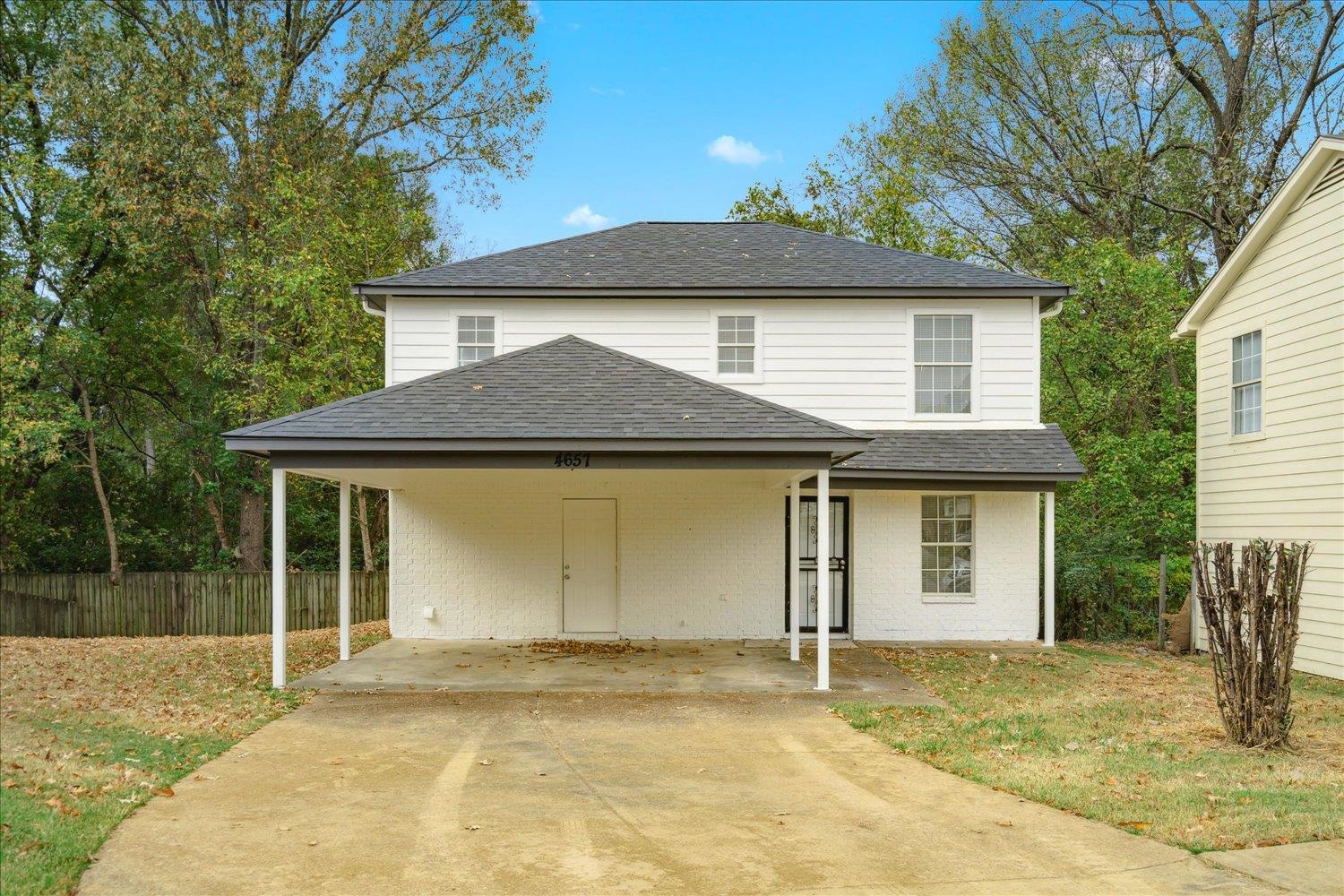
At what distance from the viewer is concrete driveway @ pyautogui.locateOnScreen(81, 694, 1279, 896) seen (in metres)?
5.67

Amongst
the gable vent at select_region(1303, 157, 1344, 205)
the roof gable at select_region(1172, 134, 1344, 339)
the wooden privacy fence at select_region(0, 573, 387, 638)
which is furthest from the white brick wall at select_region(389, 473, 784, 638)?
the gable vent at select_region(1303, 157, 1344, 205)

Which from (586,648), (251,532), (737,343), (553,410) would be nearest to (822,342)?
(737,343)

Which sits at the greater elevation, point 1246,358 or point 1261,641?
point 1246,358

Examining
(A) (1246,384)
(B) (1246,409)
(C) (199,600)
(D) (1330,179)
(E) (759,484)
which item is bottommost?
(C) (199,600)

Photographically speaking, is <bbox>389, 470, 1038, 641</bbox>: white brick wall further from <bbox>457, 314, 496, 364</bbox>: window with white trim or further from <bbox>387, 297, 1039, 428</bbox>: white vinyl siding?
<bbox>457, 314, 496, 364</bbox>: window with white trim

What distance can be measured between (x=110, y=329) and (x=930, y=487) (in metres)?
18.4

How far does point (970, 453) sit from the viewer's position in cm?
1568

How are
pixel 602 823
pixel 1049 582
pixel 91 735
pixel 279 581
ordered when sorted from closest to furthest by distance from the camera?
1. pixel 602 823
2. pixel 91 735
3. pixel 279 581
4. pixel 1049 582

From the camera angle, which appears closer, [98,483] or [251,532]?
[98,483]

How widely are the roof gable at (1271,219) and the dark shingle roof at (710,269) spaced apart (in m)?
2.36

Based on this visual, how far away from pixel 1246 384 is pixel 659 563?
352 inches

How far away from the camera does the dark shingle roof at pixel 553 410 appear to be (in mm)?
11578

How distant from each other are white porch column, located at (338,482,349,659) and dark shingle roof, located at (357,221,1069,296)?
353cm

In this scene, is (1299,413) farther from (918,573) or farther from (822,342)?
(822,342)
